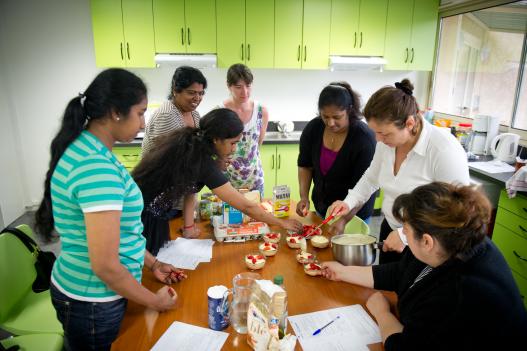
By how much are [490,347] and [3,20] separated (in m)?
4.92

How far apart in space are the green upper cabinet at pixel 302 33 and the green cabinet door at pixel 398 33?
2.31 feet

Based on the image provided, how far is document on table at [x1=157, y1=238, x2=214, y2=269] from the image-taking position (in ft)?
5.05

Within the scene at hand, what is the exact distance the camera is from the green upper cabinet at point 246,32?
144 inches

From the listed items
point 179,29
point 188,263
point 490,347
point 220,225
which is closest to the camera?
point 490,347

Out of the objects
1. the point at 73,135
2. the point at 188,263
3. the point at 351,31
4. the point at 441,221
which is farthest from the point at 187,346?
the point at 351,31

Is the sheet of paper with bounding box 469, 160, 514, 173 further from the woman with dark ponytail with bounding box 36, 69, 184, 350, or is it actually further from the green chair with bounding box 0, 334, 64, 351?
the green chair with bounding box 0, 334, 64, 351

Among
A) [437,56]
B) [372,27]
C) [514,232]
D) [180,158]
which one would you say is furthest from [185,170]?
[437,56]

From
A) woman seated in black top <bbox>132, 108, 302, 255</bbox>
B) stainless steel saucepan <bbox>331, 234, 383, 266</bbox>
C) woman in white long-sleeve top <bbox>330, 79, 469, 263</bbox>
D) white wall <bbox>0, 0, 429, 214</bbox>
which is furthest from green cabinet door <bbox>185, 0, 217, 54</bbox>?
stainless steel saucepan <bbox>331, 234, 383, 266</bbox>

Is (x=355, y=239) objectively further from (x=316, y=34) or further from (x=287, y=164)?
(x=316, y=34)

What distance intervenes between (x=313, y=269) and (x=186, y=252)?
58 cm

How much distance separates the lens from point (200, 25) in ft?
12.0

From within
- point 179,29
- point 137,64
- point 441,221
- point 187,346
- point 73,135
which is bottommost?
point 187,346

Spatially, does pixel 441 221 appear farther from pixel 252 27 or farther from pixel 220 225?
pixel 252 27

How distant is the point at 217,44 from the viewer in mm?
3707
